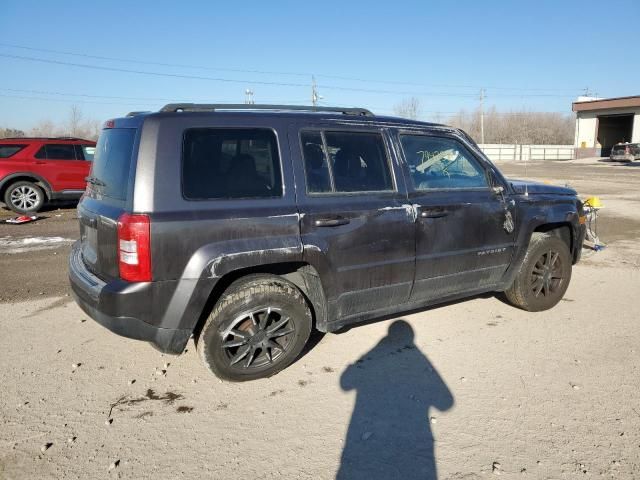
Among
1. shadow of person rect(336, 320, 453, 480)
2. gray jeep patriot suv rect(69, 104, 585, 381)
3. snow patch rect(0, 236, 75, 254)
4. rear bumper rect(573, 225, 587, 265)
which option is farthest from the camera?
snow patch rect(0, 236, 75, 254)

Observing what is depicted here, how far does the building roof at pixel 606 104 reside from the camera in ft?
147

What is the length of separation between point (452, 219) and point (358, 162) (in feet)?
3.14

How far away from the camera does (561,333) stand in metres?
4.25

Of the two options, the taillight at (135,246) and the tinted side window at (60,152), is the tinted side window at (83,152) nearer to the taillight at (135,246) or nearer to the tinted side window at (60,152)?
the tinted side window at (60,152)

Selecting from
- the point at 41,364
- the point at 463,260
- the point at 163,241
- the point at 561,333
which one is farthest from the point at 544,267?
the point at 41,364

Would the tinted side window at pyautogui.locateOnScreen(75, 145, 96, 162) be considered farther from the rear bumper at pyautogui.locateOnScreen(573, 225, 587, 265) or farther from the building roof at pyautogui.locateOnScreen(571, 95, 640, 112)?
the building roof at pyautogui.locateOnScreen(571, 95, 640, 112)

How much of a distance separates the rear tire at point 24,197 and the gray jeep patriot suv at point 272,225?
8.68 m

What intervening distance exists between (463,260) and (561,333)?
46.9 inches

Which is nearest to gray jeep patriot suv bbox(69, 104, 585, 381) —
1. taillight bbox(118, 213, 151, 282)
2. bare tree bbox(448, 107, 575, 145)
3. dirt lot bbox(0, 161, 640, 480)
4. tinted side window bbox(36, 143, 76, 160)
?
taillight bbox(118, 213, 151, 282)

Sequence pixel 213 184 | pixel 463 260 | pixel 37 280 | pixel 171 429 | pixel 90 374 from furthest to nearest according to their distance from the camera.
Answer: pixel 37 280 < pixel 463 260 < pixel 90 374 < pixel 213 184 < pixel 171 429

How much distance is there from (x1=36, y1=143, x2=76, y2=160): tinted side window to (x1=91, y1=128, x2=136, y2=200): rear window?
→ 29.1 feet

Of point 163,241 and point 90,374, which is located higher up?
point 163,241

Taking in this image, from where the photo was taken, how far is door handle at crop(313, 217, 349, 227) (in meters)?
3.30

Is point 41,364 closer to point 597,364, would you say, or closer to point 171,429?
point 171,429
